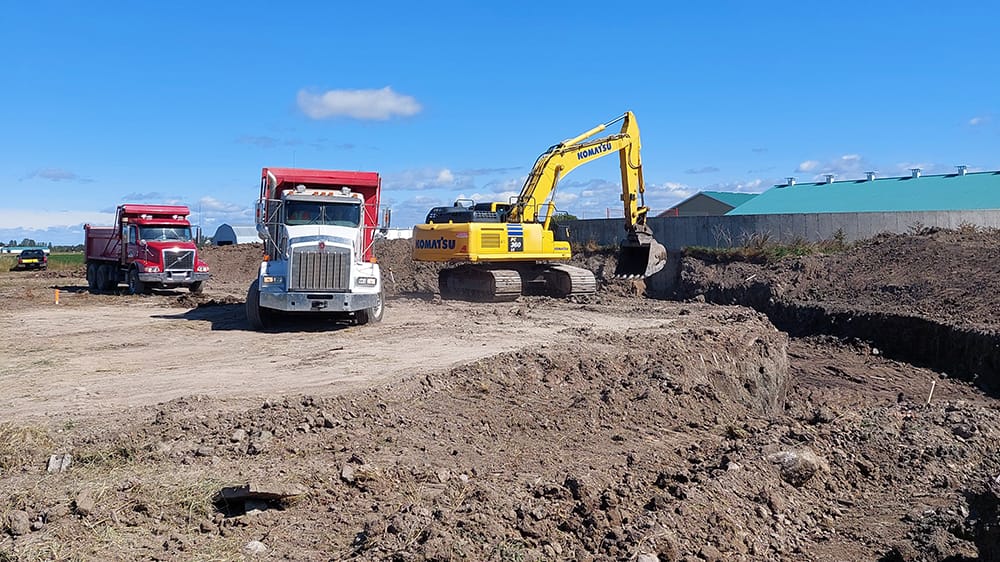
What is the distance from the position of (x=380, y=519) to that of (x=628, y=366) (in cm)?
614

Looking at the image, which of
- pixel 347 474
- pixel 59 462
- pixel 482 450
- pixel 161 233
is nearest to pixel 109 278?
pixel 161 233

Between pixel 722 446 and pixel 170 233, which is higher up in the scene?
pixel 170 233

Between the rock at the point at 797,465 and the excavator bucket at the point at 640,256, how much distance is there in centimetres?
1420

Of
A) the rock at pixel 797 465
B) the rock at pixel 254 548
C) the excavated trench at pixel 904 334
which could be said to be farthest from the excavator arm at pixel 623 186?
the rock at pixel 254 548

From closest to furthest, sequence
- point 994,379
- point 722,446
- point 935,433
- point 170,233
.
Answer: point 722,446, point 935,433, point 994,379, point 170,233

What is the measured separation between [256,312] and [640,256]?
10290 mm

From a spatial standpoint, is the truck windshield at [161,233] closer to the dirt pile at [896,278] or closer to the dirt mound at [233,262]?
the dirt mound at [233,262]

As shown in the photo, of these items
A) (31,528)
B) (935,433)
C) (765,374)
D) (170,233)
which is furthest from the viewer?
(170,233)

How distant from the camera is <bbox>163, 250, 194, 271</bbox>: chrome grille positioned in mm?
26312

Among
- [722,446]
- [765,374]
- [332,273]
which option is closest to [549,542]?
[722,446]

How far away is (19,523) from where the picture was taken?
5750mm

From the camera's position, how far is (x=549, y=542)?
18.9ft

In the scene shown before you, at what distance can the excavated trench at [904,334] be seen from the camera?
49.2 ft

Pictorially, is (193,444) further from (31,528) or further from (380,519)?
(380,519)
